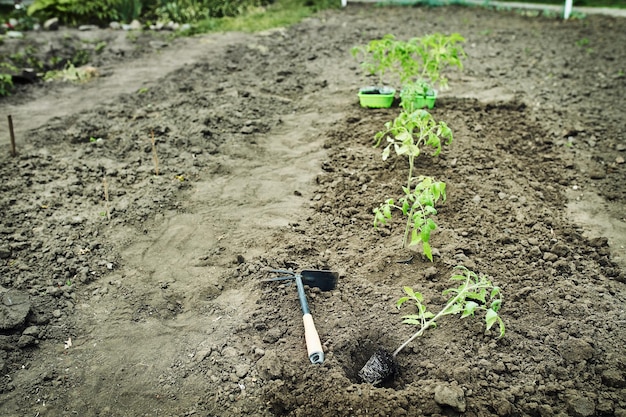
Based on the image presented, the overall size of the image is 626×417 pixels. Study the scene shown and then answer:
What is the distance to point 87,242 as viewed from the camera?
3.68m

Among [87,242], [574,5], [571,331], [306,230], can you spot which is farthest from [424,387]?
[574,5]

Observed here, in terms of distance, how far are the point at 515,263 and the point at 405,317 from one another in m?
0.93

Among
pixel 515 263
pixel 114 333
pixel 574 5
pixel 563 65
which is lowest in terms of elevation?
pixel 114 333

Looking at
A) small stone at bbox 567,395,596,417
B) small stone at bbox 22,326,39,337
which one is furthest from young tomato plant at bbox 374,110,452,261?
small stone at bbox 22,326,39,337

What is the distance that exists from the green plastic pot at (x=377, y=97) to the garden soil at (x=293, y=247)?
0.14m

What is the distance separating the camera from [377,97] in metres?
5.38

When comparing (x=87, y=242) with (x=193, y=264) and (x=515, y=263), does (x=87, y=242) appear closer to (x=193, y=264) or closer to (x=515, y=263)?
(x=193, y=264)

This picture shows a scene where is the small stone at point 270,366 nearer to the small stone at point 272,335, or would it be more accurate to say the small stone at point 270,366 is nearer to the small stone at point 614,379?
the small stone at point 272,335

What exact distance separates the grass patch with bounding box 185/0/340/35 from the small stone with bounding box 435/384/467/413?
24.8 ft

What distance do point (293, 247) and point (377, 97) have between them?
8.13 ft

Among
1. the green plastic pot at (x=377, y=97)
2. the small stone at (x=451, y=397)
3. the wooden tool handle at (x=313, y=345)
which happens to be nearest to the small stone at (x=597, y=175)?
the green plastic pot at (x=377, y=97)

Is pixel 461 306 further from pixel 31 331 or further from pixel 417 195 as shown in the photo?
pixel 31 331

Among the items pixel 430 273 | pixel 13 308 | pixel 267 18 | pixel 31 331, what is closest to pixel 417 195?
pixel 430 273

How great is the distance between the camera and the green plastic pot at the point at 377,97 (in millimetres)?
5378
